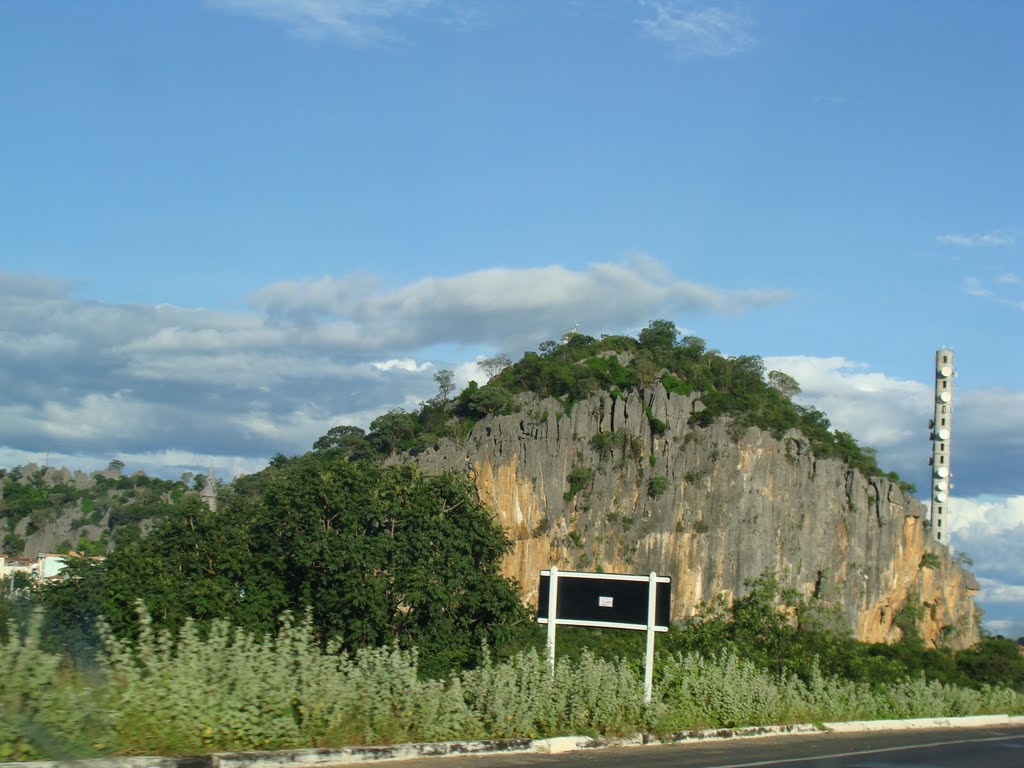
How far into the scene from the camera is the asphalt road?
38.0ft

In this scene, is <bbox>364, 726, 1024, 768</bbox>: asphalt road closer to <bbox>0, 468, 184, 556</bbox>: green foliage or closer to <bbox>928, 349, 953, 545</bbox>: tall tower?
<bbox>0, 468, 184, 556</bbox>: green foliage

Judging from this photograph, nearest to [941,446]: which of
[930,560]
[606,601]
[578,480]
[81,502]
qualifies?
[930,560]

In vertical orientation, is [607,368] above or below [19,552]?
above

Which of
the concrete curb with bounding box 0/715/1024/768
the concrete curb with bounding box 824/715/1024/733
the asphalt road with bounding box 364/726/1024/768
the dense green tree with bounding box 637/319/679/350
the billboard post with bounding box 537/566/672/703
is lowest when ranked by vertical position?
the concrete curb with bounding box 824/715/1024/733

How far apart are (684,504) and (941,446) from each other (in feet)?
115

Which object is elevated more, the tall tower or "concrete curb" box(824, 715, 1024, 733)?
the tall tower

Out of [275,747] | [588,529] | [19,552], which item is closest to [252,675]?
[275,747]

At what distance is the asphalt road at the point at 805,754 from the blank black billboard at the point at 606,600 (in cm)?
208

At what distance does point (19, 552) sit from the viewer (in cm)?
10319

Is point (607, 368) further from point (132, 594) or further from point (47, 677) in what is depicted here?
point (47, 677)

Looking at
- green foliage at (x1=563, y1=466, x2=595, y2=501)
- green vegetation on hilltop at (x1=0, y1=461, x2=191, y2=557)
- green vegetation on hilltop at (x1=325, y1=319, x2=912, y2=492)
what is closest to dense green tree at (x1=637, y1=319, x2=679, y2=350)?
green vegetation on hilltop at (x1=325, y1=319, x2=912, y2=492)

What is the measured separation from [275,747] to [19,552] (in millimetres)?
103843

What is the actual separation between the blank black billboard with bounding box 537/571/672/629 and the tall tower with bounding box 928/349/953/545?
10558cm

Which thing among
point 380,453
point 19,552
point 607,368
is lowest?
point 19,552
